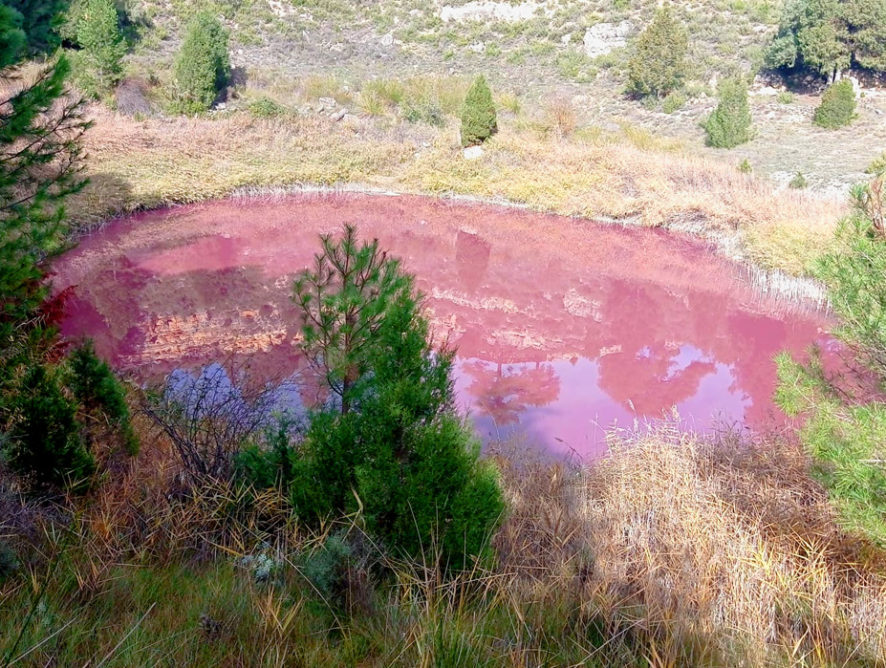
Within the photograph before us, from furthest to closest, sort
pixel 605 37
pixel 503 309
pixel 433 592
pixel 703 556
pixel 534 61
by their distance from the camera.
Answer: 1. pixel 605 37
2. pixel 534 61
3. pixel 503 309
4. pixel 703 556
5. pixel 433 592

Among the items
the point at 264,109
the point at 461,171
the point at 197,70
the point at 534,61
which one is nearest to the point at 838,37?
the point at 534,61

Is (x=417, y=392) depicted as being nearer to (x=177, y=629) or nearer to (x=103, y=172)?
(x=177, y=629)

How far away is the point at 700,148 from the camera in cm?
1923

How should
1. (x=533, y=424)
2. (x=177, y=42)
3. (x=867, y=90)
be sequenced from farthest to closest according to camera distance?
(x=177, y=42) → (x=867, y=90) → (x=533, y=424)

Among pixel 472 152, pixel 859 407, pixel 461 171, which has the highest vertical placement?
pixel 859 407

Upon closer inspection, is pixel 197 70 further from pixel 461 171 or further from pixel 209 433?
pixel 209 433

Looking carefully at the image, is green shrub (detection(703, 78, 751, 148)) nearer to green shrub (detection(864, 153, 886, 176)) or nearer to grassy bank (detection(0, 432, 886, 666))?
green shrub (detection(864, 153, 886, 176))

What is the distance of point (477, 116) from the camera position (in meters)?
17.5

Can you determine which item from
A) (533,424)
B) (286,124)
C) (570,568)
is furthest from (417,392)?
(286,124)

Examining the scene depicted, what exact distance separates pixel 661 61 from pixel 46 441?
2456 cm

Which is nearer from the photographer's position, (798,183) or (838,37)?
(798,183)

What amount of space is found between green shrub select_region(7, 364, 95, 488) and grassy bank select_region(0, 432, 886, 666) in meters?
0.20

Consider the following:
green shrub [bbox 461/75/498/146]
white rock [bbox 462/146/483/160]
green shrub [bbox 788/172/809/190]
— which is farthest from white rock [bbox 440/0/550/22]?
green shrub [bbox 788/172/809/190]

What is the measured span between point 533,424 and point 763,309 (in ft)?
17.7
